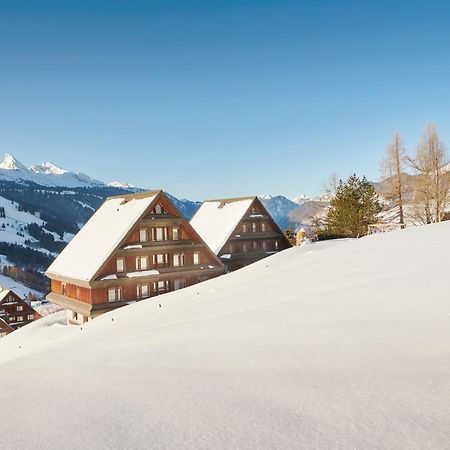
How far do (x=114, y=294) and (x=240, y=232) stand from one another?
1845 cm

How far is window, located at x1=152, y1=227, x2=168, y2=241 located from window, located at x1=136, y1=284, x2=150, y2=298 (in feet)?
13.4

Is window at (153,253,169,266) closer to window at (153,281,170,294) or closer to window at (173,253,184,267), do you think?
window at (173,253,184,267)

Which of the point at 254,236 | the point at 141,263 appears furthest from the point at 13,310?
the point at 141,263

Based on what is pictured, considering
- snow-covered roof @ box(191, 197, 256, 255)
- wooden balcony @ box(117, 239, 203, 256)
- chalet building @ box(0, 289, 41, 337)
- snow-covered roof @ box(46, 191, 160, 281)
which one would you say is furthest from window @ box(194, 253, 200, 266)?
chalet building @ box(0, 289, 41, 337)

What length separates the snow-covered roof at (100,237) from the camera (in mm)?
30672

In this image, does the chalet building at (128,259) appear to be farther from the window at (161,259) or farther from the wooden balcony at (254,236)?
the wooden balcony at (254,236)

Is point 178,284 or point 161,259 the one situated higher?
point 161,259

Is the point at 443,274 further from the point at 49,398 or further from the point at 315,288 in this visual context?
the point at 49,398

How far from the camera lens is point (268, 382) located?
19.1 feet

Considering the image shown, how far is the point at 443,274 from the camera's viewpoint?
11.4m

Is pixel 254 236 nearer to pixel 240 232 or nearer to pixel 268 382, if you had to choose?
pixel 240 232

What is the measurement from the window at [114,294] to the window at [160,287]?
324 centimetres

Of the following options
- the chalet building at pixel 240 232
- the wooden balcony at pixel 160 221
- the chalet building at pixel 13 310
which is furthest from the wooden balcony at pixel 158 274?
the chalet building at pixel 13 310

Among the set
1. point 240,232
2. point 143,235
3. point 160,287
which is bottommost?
point 160,287
